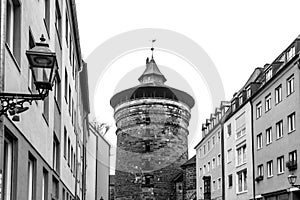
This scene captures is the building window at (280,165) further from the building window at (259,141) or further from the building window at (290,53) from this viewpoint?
the building window at (290,53)

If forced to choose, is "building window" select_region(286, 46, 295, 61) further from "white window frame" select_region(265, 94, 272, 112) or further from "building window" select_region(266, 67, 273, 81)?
"white window frame" select_region(265, 94, 272, 112)

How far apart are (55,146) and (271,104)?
17648 mm

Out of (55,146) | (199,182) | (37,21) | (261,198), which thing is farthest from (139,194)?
(37,21)

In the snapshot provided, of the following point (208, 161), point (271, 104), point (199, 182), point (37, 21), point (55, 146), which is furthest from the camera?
A: point (199, 182)

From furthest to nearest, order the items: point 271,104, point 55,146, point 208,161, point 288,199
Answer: point 208,161 < point 271,104 < point 288,199 < point 55,146

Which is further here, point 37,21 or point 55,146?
point 55,146

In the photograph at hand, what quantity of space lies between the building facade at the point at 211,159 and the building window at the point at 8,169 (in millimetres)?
36894

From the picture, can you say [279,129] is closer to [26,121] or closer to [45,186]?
[45,186]

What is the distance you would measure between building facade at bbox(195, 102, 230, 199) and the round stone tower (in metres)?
2.98

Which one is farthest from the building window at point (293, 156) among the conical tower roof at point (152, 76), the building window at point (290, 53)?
the conical tower roof at point (152, 76)

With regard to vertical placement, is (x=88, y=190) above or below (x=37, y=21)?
below

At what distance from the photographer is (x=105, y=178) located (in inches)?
2112

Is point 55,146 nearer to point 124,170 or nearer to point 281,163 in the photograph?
point 281,163

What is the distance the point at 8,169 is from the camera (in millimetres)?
9352
